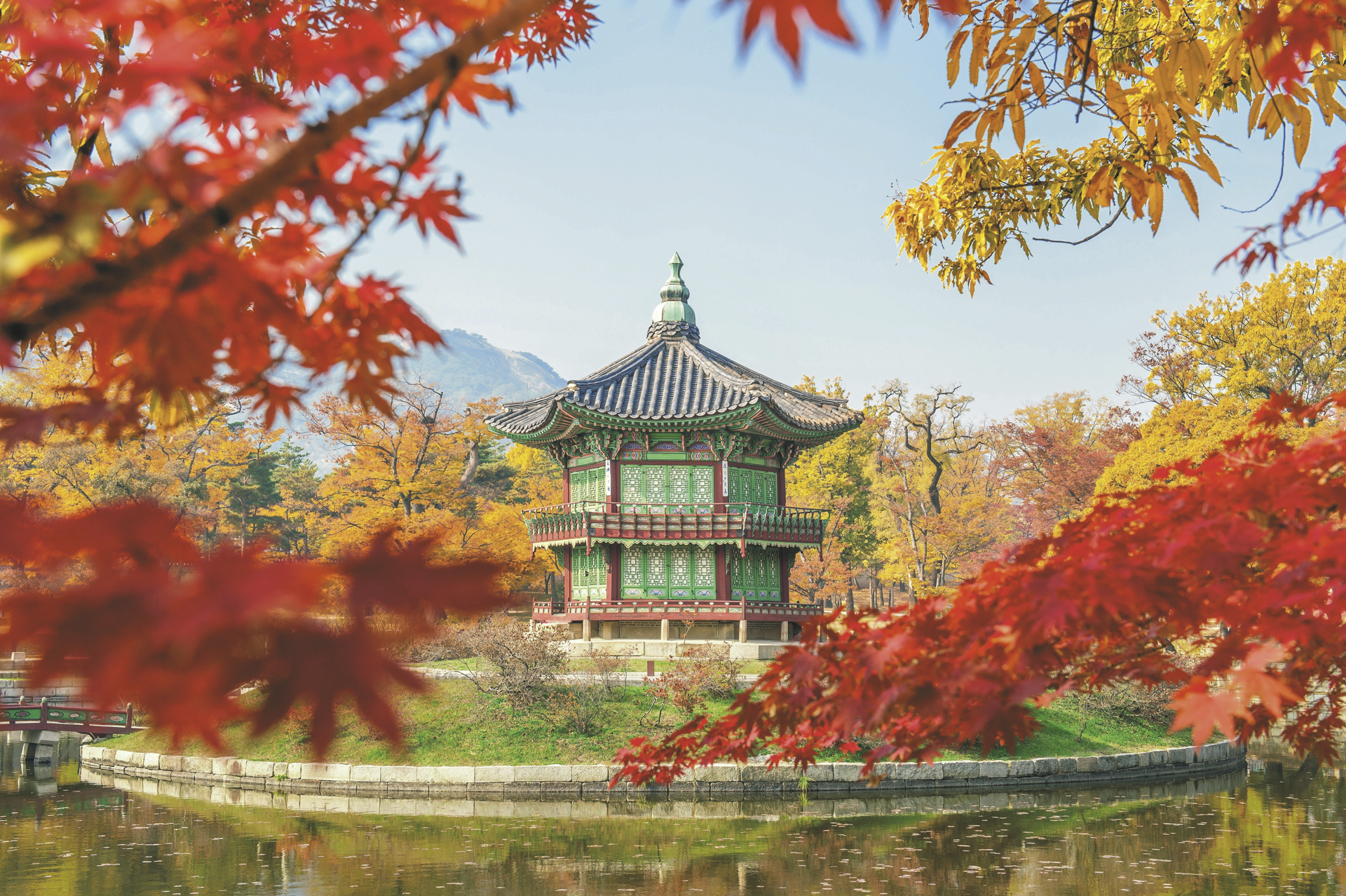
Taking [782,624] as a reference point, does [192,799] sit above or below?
below

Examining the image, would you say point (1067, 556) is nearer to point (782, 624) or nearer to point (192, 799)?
point (192, 799)

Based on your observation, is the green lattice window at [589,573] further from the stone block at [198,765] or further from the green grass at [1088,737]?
the green grass at [1088,737]

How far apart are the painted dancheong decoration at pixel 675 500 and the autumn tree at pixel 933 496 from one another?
697 cm

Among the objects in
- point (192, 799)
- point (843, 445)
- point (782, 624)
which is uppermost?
point (843, 445)

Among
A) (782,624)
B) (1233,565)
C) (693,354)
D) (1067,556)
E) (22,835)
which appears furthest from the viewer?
(693,354)

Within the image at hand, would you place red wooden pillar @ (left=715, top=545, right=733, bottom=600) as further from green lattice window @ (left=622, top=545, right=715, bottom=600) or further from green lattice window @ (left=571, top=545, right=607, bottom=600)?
green lattice window @ (left=571, top=545, right=607, bottom=600)

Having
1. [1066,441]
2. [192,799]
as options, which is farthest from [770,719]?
[1066,441]

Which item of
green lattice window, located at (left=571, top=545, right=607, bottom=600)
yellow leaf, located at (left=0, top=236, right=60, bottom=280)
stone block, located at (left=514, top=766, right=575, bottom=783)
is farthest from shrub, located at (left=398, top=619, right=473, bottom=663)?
yellow leaf, located at (left=0, top=236, right=60, bottom=280)

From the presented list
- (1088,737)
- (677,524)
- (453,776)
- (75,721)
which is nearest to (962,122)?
(453,776)

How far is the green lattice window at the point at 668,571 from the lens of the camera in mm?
18875

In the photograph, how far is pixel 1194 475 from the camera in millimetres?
2461

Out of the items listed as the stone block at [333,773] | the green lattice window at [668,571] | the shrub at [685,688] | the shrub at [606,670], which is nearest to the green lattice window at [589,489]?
the green lattice window at [668,571]

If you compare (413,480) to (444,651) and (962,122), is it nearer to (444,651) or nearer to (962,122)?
(444,651)

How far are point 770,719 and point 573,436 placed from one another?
58.1ft
